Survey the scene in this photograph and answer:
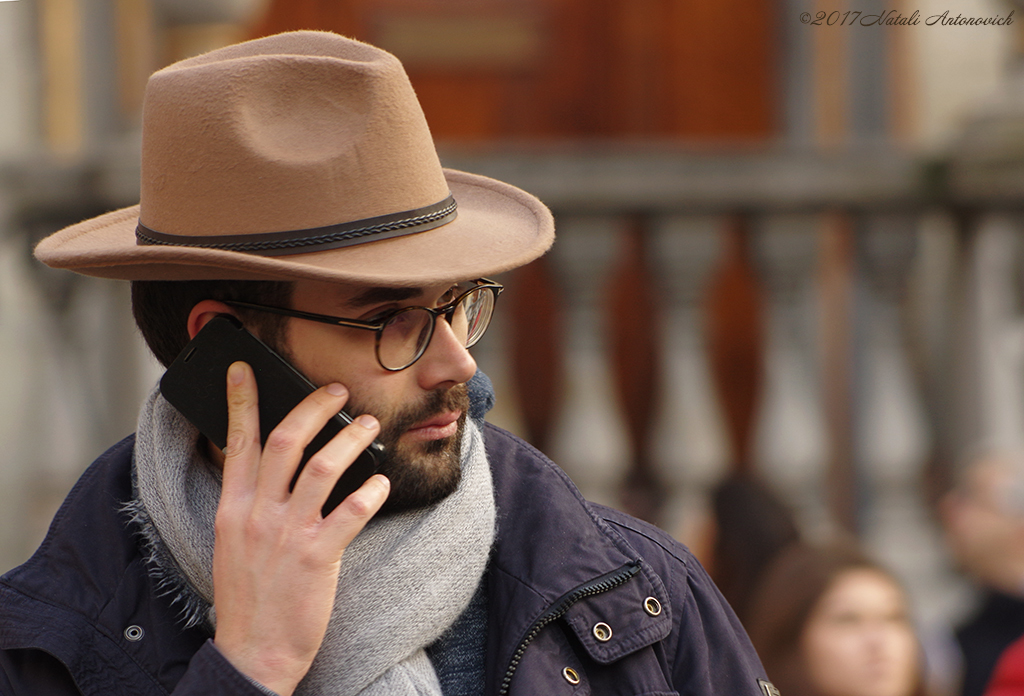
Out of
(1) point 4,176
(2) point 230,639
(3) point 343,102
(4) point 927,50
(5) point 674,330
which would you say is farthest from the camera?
(4) point 927,50

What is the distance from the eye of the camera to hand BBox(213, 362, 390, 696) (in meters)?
1.53

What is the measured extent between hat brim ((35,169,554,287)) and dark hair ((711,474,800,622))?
2020 mm

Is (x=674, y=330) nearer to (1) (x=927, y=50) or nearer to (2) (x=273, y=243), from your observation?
(1) (x=927, y=50)

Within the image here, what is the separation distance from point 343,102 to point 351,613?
692mm

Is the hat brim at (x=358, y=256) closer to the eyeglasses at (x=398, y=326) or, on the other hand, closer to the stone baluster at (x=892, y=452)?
the eyeglasses at (x=398, y=326)

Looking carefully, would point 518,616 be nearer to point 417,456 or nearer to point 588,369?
point 417,456

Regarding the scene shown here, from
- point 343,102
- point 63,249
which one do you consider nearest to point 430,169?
point 343,102

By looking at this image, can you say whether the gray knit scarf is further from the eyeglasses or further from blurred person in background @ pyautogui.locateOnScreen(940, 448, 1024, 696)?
blurred person in background @ pyautogui.locateOnScreen(940, 448, 1024, 696)

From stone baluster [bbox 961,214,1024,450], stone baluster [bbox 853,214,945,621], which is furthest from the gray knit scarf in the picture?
stone baluster [bbox 961,214,1024,450]

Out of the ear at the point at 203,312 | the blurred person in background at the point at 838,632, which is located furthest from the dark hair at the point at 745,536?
the ear at the point at 203,312

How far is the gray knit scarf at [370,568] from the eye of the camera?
166 cm

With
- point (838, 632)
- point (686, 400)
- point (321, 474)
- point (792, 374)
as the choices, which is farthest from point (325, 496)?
point (792, 374)

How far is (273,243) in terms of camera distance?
162 cm

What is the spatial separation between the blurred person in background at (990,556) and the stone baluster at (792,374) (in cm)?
46
